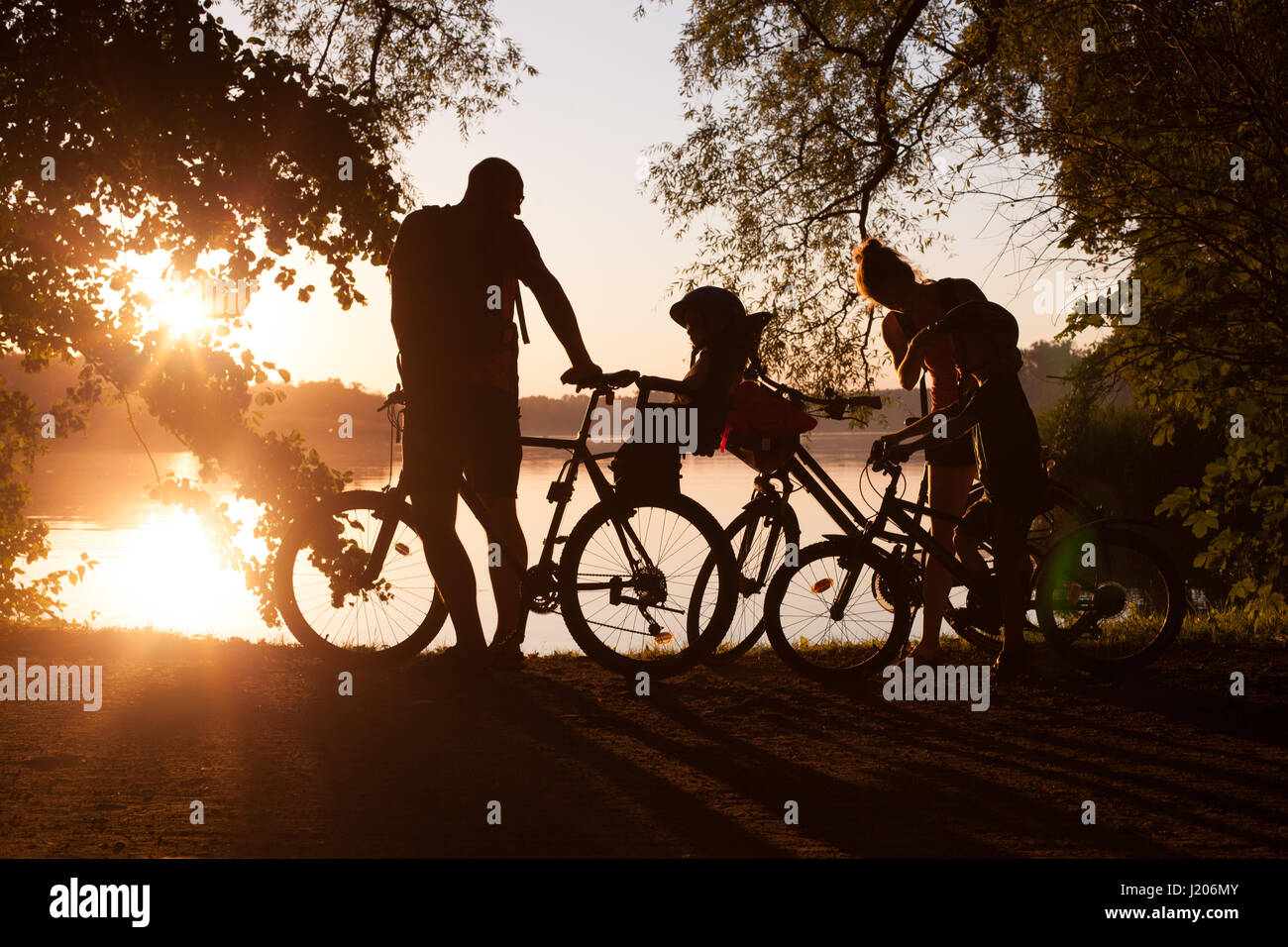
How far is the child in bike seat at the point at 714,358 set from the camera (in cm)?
551

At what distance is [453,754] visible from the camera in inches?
167

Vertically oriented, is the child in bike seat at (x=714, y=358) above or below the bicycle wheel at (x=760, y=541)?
above

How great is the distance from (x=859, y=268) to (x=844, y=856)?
347 cm

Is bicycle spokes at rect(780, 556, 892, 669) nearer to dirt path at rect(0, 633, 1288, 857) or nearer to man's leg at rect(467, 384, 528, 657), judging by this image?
dirt path at rect(0, 633, 1288, 857)

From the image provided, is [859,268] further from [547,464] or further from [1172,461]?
[547,464]

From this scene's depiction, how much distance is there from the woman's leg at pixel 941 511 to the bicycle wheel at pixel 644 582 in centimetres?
105

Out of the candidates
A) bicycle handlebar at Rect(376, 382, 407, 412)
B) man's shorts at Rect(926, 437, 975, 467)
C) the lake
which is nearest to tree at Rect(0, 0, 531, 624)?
the lake

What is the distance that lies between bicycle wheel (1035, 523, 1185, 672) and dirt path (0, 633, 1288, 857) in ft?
0.73

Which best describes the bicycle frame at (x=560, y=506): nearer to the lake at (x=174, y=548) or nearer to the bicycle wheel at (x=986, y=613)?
the lake at (x=174, y=548)

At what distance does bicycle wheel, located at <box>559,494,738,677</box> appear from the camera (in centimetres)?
531

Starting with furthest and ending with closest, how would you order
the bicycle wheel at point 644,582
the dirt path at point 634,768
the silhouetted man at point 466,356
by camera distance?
1. the bicycle wheel at point 644,582
2. the silhouetted man at point 466,356
3. the dirt path at point 634,768

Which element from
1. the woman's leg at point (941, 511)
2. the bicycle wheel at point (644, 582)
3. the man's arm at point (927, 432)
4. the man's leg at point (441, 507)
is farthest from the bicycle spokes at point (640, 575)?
the woman's leg at point (941, 511)

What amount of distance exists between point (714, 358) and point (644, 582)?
1.11 m

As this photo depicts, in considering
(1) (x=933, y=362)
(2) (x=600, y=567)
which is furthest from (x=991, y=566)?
(2) (x=600, y=567)
